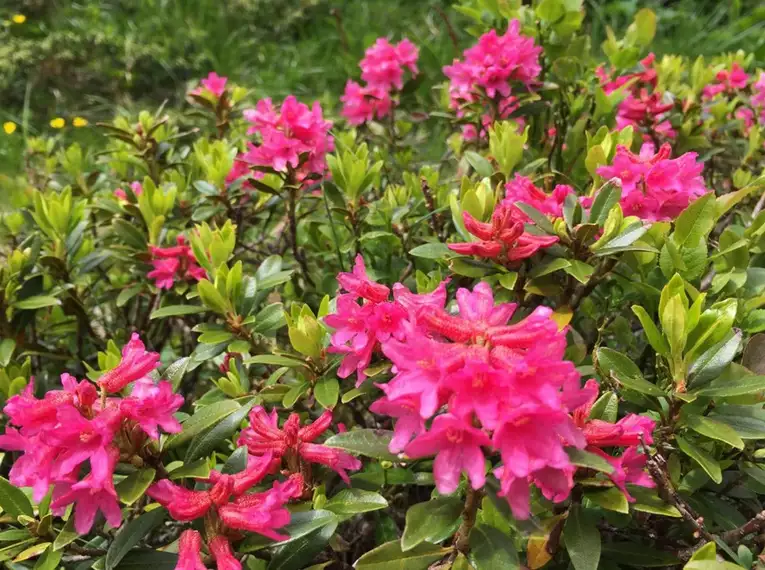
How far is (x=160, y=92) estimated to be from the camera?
554 cm

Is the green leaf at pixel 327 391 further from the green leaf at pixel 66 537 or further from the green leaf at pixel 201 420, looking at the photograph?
the green leaf at pixel 66 537

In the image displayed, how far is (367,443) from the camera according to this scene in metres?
1.00

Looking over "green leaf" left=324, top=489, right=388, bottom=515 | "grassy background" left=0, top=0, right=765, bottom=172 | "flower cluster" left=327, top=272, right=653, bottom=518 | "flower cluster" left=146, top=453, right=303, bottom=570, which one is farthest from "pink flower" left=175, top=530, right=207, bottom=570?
"grassy background" left=0, top=0, right=765, bottom=172

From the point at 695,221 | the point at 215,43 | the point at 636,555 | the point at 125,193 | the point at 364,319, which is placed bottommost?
the point at 636,555

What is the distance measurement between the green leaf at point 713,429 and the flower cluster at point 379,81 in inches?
71.8

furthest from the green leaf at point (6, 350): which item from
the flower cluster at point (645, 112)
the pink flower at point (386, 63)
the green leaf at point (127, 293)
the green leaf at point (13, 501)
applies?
the flower cluster at point (645, 112)

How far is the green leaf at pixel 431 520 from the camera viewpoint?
3.05 ft

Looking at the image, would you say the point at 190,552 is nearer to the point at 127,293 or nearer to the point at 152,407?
the point at 152,407

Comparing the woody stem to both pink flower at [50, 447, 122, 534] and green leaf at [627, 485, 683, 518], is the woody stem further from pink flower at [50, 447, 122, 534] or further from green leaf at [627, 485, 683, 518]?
pink flower at [50, 447, 122, 534]

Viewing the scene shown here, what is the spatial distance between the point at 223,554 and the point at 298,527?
116 millimetres

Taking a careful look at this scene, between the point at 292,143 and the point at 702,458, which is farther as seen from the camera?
the point at 292,143

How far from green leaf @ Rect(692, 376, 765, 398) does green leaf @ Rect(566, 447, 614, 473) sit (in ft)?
Result: 1.01

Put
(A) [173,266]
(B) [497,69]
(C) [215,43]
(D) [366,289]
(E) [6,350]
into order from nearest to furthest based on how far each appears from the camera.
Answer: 1. (D) [366,289]
2. (E) [6,350]
3. (A) [173,266]
4. (B) [497,69]
5. (C) [215,43]

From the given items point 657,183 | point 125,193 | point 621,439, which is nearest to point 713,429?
point 621,439
